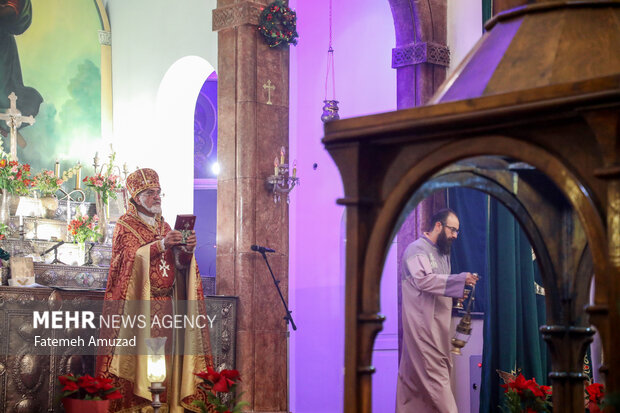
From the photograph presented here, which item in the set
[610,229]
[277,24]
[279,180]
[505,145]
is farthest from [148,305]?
[610,229]

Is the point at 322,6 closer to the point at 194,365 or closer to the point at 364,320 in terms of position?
the point at 194,365

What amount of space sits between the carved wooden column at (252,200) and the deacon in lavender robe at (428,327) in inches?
74.2

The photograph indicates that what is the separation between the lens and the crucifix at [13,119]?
11.0 m

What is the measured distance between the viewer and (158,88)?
12703 mm

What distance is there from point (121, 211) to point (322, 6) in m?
Result: 4.29

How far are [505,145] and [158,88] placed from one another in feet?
36.0

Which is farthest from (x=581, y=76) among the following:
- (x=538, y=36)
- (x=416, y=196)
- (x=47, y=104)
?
(x=47, y=104)

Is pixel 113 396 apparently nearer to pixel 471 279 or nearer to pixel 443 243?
pixel 471 279

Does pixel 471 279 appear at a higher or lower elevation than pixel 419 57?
lower

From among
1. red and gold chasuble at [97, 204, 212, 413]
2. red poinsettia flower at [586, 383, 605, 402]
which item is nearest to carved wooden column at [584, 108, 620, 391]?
red poinsettia flower at [586, 383, 605, 402]

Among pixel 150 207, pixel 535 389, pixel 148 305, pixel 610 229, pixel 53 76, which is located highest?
pixel 53 76

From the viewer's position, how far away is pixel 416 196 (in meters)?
2.58

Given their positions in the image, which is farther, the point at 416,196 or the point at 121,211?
the point at 121,211

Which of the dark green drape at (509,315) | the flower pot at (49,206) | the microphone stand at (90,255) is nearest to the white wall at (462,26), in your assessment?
the dark green drape at (509,315)
